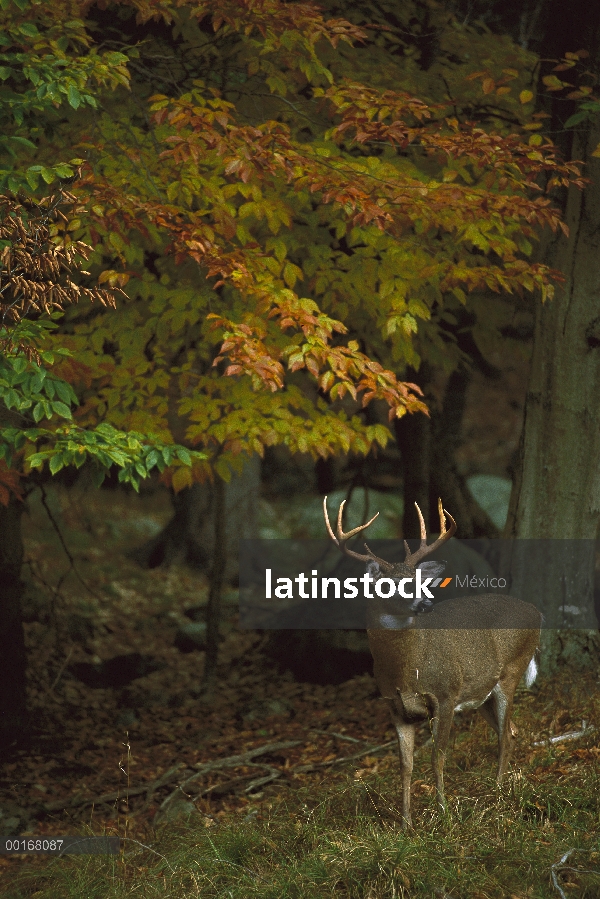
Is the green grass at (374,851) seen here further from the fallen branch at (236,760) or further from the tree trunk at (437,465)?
the tree trunk at (437,465)

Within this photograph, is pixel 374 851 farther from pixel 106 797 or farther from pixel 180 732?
pixel 180 732

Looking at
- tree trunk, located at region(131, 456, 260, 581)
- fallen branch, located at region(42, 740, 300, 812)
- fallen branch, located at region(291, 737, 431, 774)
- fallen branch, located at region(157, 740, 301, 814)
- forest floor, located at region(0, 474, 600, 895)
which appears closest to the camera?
forest floor, located at region(0, 474, 600, 895)

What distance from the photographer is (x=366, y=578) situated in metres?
4.64

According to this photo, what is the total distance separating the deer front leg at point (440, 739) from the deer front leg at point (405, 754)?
127 mm

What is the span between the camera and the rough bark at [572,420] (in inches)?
288

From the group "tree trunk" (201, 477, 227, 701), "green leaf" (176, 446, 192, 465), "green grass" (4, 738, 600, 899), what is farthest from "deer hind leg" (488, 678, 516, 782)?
"tree trunk" (201, 477, 227, 701)

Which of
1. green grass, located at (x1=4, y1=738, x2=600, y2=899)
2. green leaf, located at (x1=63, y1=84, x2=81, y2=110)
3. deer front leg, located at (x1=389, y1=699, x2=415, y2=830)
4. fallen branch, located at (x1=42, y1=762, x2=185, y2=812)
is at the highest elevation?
green leaf, located at (x1=63, y1=84, x2=81, y2=110)

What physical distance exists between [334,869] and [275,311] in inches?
130

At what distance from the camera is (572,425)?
736 cm

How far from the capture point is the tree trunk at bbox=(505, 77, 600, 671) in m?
7.31

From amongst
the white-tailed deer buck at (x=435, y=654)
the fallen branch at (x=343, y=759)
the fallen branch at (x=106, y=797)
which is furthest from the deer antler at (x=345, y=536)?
the fallen branch at (x=106, y=797)

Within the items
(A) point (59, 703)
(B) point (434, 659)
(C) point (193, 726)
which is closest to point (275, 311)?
(B) point (434, 659)

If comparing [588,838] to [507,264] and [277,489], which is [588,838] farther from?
[277,489]

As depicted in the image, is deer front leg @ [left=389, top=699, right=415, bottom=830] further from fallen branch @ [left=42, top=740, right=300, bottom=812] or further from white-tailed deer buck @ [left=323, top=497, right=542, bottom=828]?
fallen branch @ [left=42, top=740, right=300, bottom=812]
